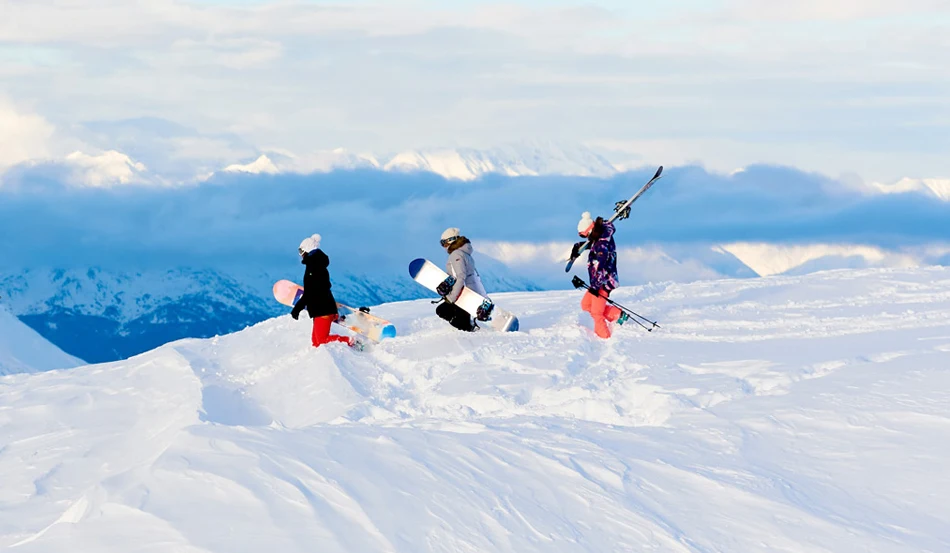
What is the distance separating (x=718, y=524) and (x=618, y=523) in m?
0.96

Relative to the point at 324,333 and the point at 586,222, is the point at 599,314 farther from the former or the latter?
the point at 324,333

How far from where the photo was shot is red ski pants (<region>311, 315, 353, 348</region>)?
1744 cm

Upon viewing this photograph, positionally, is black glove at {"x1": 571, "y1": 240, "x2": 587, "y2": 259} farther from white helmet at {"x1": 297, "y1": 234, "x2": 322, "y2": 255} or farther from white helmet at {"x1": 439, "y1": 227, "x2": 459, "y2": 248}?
white helmet at {"x1": 297, "y1": 234, "x2": 322, "y2": 255}

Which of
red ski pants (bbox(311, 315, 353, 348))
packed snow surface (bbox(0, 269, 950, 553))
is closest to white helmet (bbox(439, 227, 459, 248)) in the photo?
packed snow surface (bbox(0, 269, 950, 553))

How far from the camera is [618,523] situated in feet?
31.4

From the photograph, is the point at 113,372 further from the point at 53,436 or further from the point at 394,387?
the point at 394,387

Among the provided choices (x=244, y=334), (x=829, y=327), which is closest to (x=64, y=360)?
(x=244, y=334)

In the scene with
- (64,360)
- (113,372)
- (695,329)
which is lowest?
(64,360)

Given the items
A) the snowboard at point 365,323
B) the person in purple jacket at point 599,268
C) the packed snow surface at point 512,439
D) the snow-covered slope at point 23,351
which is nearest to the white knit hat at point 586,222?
the person in purple jacket at point 599,268

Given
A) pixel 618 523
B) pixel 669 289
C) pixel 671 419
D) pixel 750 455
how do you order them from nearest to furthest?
1. pixel 618 523
2. pixel 750 455
3. pixel 671 419
4. pixel 669 289

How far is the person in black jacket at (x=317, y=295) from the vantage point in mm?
17156

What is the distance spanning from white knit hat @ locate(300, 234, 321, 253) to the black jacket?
8 centimetres

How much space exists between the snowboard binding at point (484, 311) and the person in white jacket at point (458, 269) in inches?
9.2

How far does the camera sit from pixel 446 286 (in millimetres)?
17734
